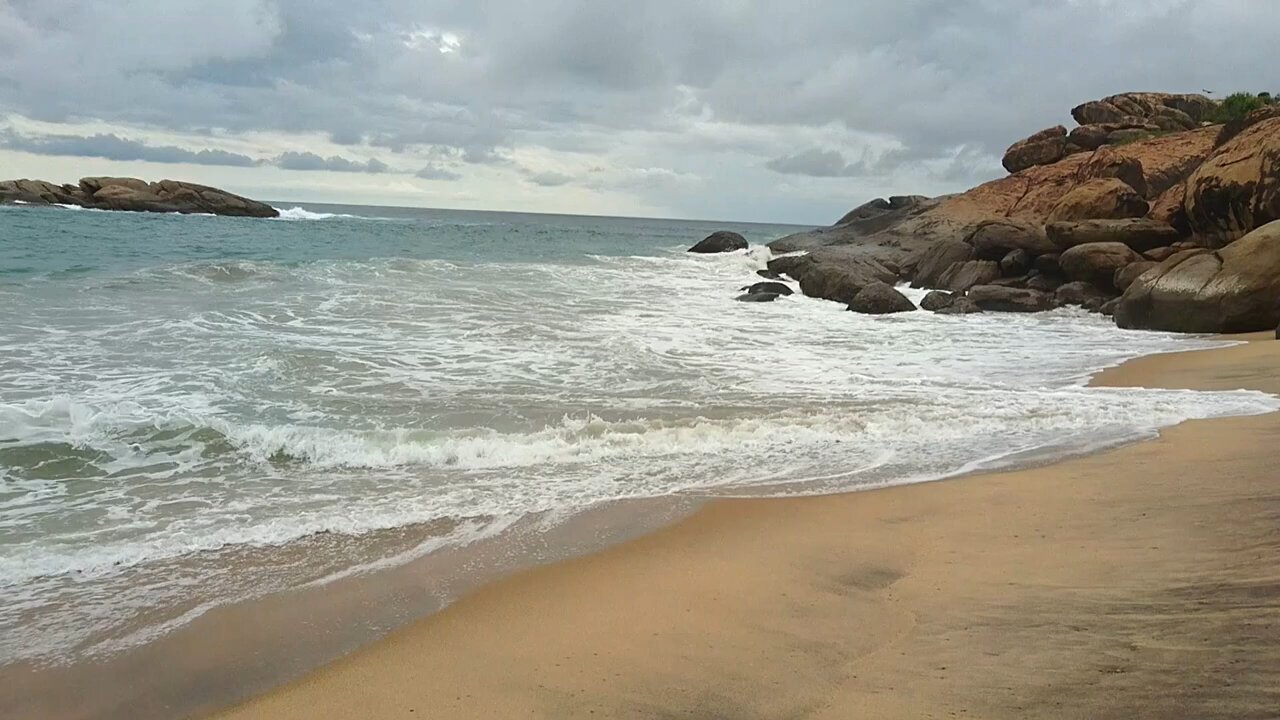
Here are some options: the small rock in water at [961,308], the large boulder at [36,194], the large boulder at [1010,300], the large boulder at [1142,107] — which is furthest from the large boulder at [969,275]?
the large boulder at [36,194]

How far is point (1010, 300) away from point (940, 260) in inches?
238

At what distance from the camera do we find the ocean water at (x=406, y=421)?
5305 mm

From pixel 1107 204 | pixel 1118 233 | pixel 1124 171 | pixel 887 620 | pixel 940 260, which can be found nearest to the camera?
pixel 887 620

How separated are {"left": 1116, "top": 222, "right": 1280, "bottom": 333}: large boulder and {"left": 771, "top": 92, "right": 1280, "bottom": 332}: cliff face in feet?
0.08

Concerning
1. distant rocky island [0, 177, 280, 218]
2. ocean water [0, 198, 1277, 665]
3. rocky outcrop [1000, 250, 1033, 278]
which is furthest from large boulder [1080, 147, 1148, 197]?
distant rocky island [0, 177, 280, 218]

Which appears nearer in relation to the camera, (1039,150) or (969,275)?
(969,275)

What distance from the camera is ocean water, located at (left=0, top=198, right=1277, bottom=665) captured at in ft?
17.4

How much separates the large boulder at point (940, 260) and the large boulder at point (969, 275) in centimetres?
43

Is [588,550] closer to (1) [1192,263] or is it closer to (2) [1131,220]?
(1) [1192,263]

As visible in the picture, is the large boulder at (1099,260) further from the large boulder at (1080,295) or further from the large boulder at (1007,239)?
the large boulder at (1007,239)

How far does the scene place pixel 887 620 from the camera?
4102mm

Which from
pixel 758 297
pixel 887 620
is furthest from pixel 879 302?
pixel 887 620

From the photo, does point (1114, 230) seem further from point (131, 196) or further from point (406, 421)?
point (131, 196)

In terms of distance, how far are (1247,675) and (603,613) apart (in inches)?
106
